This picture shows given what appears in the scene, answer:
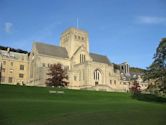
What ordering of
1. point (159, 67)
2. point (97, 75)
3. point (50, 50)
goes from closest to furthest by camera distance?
point (159, 67) < point (97, 75) < point (50, 50)

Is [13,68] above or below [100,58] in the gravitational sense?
below

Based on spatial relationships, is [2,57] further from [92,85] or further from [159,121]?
[159,121]

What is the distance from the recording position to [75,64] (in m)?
87.4

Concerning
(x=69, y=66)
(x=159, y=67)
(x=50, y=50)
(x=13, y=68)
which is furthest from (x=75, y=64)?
(x=159, y=67)

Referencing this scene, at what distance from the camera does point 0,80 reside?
7950 cm

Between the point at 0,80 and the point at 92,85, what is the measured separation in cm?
2517

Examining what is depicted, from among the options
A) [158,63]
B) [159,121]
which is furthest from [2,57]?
[159,121]

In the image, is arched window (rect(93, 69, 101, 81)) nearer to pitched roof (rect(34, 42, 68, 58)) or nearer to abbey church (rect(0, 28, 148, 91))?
abbey church (rect(0, 28, 148, 91))

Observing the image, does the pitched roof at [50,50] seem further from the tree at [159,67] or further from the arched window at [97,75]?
the tree at [159,67]

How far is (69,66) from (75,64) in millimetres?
2869

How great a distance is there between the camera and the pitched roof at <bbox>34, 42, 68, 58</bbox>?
84.8 meters

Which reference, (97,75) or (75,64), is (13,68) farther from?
(97,75)

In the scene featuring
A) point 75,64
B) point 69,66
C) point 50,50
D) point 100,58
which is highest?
point 50,50

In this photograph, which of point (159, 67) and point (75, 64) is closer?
point (159, 67)
